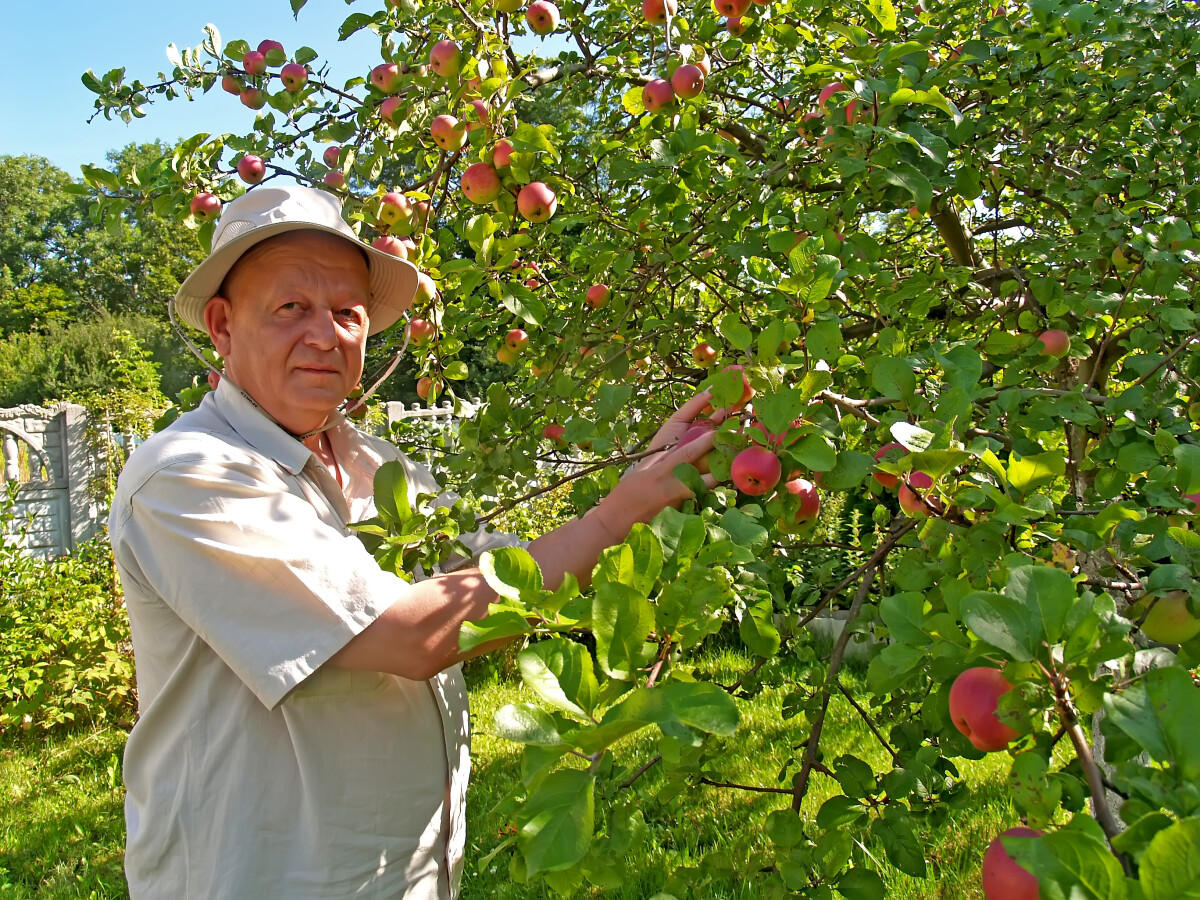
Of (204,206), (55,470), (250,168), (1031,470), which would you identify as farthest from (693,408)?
(55,470)

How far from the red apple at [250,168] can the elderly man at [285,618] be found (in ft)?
2.00

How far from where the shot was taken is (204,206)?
1.79 metres

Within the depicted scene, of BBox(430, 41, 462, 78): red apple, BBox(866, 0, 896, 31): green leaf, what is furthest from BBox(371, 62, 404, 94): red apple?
BBox(866, 0, 896, 31): green leaf

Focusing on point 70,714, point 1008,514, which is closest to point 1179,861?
point 1008,514

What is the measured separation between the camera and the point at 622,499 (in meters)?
1.22

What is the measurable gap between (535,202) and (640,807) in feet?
4.82

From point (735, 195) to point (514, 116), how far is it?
0.52m

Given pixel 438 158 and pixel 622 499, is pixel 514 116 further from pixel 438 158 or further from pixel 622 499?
pixel 622 499

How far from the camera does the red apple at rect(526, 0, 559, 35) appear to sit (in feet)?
6.54

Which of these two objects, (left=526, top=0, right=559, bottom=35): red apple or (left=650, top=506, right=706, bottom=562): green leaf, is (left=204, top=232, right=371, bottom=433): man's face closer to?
(left=650, top=506, right=706, bottom=562): green leaf

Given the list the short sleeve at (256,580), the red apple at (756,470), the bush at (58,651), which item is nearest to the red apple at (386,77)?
the short sleeve at (256,580)

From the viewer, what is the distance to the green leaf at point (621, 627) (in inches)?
27.3

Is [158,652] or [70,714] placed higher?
[158,652]

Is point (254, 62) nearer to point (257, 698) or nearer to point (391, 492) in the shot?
point (391, 492)
